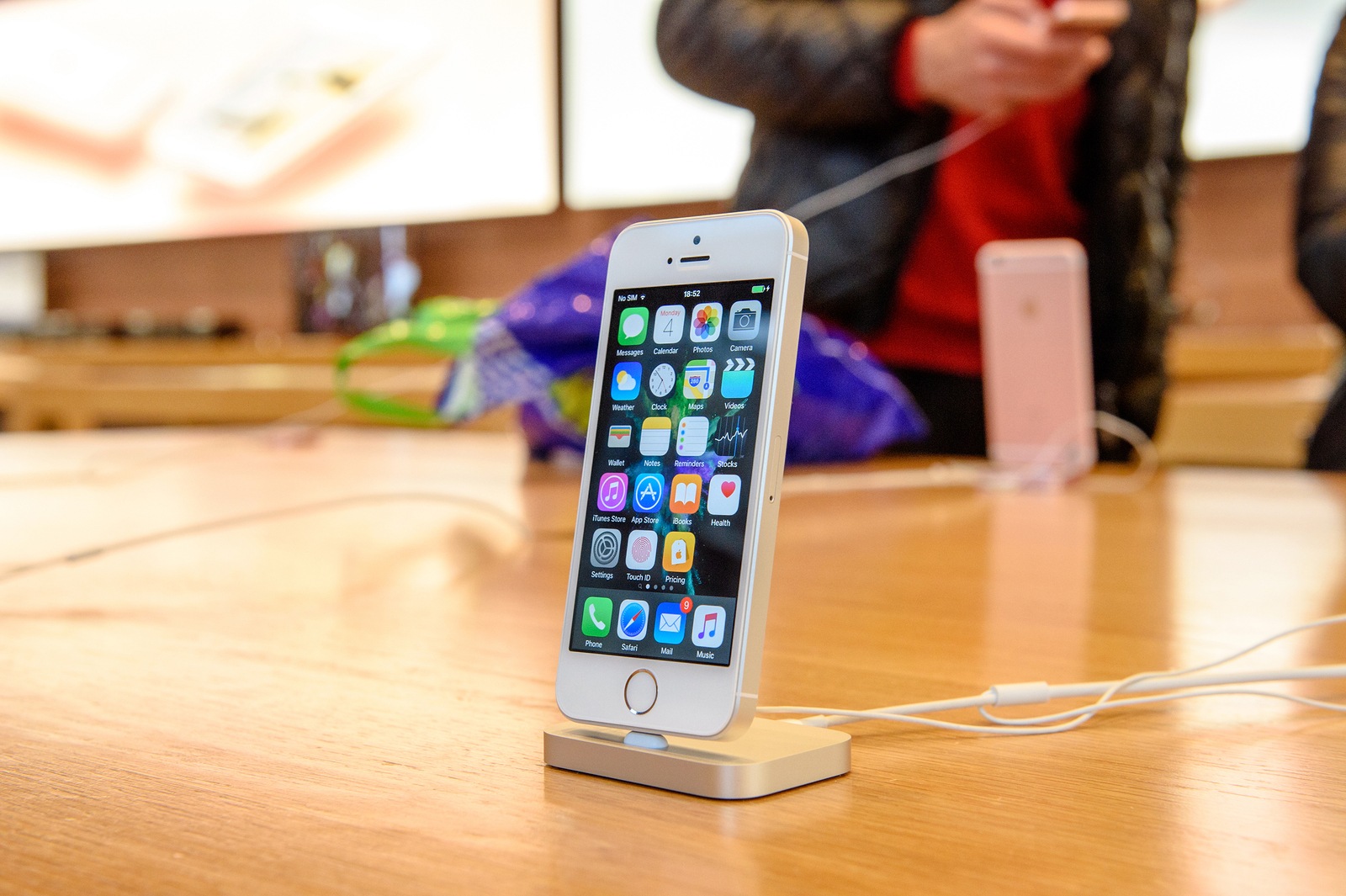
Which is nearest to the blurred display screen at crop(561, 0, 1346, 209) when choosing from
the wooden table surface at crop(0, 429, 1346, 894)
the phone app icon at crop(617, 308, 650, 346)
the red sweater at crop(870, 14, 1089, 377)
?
the red sweater at crop(870, 14, 1089, 377)

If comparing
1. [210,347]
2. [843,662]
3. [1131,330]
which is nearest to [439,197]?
[210,347]

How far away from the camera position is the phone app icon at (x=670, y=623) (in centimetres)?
28

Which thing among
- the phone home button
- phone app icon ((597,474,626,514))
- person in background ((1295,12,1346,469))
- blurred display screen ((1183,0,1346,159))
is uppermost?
blurred display screen ((1183,0,1346,159))

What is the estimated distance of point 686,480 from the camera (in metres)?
0.29

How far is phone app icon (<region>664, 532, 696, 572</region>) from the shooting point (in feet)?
0.93

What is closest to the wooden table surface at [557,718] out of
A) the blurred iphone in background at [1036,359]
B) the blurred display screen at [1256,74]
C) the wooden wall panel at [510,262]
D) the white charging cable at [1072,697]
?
the white charging cable at [1072,697]

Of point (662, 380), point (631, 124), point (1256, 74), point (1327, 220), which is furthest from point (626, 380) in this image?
point (631, 124)

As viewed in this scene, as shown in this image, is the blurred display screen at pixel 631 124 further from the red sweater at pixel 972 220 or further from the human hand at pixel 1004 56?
the human hand at pixel 1004 56

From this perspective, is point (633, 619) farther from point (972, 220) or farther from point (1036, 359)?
point (972, 220)

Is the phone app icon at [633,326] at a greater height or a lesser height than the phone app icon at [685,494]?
greater

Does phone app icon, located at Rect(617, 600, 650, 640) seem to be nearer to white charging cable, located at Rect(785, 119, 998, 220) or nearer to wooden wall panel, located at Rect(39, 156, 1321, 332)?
white charging cable, located at Rect(785, 119, 998, 220)

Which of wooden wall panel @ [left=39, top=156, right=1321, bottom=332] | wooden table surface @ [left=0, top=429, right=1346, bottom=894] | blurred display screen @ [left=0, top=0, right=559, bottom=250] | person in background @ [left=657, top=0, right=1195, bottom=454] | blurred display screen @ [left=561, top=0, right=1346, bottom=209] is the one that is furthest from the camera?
blurred display screen @ [left=0, top=0, right=559, bottom=250]

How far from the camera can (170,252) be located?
3.51 meters

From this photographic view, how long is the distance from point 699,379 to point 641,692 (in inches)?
3.0
